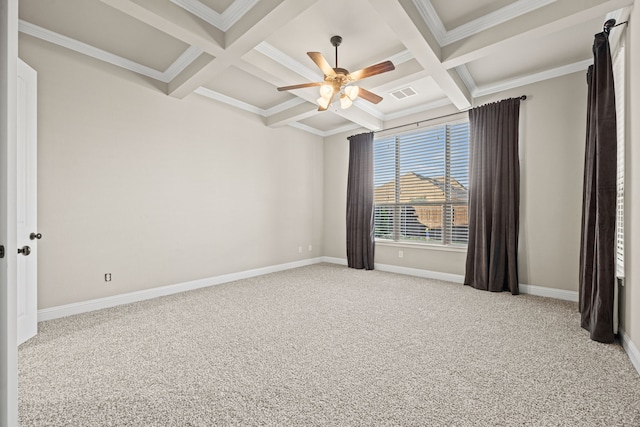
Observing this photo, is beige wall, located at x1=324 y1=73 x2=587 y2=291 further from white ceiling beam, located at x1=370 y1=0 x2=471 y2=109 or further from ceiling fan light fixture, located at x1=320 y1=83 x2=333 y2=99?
ceiling fan light fixture, located at x1=320 y1=83 x2=333 y2=99

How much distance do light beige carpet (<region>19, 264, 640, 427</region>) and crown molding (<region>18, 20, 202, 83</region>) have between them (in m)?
2.82

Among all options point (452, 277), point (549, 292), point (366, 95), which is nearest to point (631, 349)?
point (549, 292)

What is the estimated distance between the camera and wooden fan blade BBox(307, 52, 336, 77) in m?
2.52

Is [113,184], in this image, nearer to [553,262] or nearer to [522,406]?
[522,406]

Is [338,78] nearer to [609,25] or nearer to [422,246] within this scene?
[609,25]

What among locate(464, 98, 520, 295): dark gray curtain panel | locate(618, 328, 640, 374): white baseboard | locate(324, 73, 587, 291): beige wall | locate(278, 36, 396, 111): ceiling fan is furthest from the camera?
locate(464, 98, 520, 295): dark gray curtain panel

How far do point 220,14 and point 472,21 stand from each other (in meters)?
2.38

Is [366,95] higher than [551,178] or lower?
higher

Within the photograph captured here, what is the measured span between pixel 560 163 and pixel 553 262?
1.26 metres

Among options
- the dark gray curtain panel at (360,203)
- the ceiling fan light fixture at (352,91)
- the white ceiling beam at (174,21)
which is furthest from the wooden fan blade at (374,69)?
the dark gray curtain panel at (360,203)

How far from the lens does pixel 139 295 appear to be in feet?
11.6

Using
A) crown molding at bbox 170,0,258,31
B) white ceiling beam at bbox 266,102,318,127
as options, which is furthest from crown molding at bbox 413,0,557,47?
white ceiling beam at bbox 266,102,318,127

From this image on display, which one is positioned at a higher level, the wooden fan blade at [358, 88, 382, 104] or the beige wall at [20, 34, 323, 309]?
the wooden fan blade at [358, 88, 382, 104]

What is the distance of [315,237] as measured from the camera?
614 centimetres
